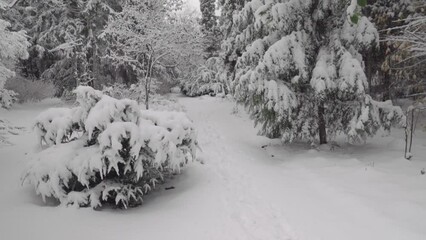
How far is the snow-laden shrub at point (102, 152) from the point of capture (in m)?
5.21

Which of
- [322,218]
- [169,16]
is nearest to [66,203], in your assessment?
[322,218]

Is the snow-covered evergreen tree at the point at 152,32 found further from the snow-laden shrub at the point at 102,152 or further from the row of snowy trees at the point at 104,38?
the snow-laden shrub at the point at 102,152

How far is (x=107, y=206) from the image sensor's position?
18.7 feet

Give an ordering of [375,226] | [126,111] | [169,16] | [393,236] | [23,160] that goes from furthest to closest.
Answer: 1. [169,16]
2. [23,160]
3. [126,111]
4. [375,226]
5. [393,236]

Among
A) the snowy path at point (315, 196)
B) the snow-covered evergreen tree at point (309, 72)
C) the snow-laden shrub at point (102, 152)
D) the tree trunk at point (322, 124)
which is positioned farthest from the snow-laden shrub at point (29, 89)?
the tree trunk at point (322, 124)

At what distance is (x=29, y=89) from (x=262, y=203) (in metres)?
14.8


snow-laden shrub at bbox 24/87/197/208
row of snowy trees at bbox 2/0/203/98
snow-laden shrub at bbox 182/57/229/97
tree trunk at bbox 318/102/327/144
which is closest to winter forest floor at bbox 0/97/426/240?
snow-laden shrub at bbox 24/87/197/208

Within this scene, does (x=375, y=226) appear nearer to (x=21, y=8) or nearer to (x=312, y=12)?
(x=312, y=12)

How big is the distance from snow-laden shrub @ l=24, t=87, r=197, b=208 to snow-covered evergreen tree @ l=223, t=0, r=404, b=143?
2859 mm

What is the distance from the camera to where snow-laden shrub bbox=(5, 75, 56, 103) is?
15.9 meters

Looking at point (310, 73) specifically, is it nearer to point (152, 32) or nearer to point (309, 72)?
point (309, 72)

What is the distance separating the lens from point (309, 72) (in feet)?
27.0

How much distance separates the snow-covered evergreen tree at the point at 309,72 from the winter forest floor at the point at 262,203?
0.84m

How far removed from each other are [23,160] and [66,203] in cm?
285
